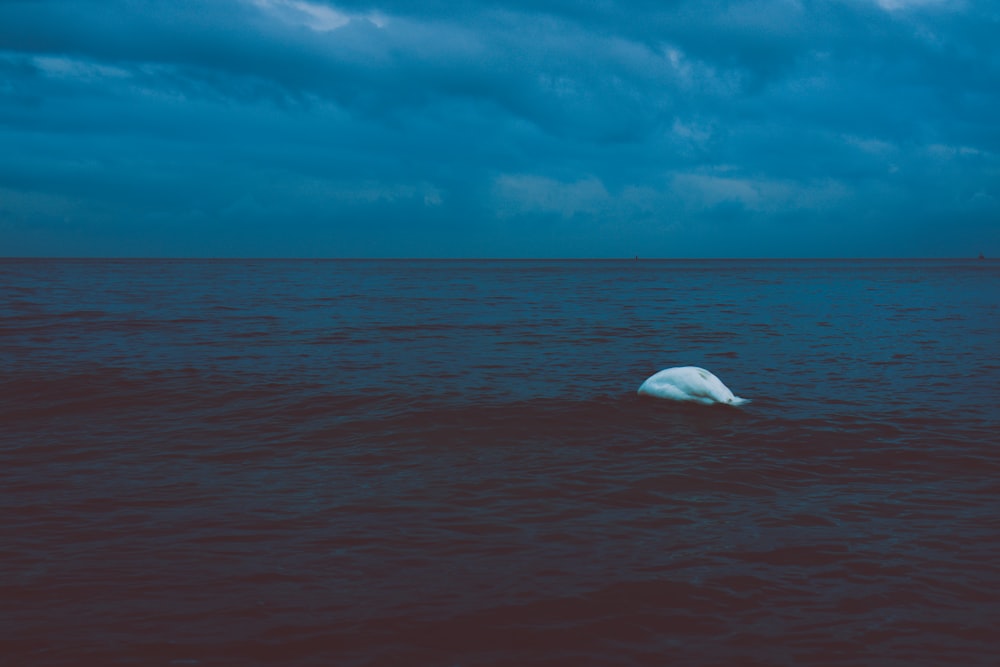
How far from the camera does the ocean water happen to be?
431cm

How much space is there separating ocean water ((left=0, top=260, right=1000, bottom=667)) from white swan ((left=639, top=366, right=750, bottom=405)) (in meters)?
0.26

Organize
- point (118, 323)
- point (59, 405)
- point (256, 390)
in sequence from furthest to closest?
1. point (118, 323)
2. point (256, 390)
3. point (59, 405)

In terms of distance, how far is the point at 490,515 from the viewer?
6.23 metres

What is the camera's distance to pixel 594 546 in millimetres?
5574

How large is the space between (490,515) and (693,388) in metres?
5.51

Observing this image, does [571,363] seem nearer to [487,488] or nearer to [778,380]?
[778,380]

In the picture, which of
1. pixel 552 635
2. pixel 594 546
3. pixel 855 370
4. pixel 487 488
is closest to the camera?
pixel 552 635

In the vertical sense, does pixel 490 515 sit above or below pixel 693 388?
below

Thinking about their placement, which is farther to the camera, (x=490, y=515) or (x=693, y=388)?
(x=693, y=388)

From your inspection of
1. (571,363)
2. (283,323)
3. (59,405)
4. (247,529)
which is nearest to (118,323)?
(283,323)

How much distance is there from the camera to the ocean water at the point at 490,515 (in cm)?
431

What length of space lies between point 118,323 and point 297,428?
A: 49.0ft

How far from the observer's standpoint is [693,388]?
10703 mm

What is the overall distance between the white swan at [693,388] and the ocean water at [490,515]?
10.4 inches
